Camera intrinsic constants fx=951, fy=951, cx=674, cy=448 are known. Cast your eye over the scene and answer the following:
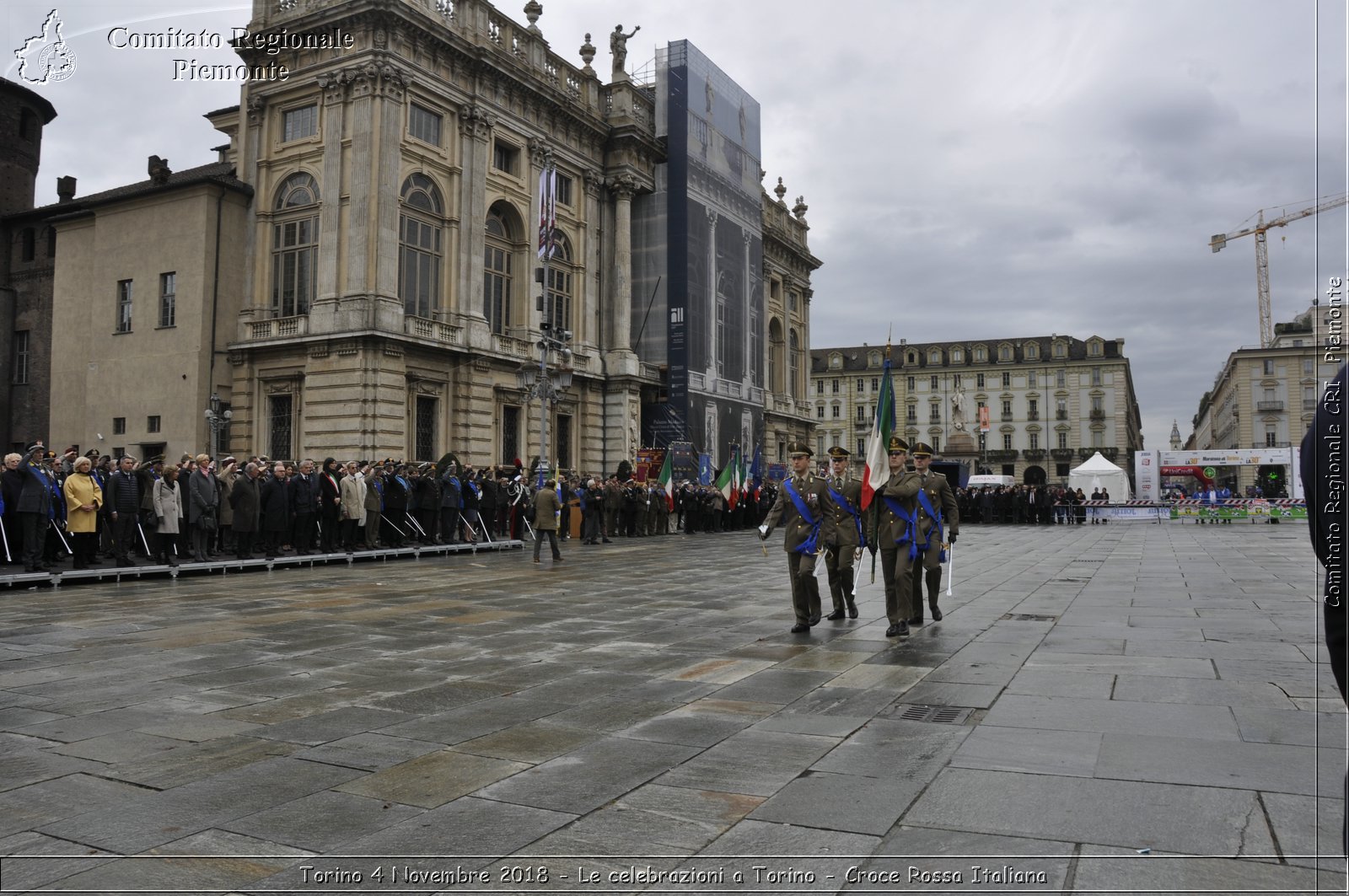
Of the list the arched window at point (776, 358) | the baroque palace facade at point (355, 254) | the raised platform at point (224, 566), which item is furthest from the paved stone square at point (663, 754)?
the arched window at point (776, 358)

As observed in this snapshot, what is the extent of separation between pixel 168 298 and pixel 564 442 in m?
14.3

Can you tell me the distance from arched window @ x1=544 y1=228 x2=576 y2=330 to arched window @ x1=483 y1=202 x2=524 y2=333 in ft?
5.65

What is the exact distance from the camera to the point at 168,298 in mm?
30703

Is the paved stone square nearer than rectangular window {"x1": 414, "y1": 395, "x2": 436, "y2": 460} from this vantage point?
Yes

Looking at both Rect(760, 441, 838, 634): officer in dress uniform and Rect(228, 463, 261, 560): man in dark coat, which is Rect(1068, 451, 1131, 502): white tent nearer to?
A: Rect(228, 463, 261, 560): man in dark coat

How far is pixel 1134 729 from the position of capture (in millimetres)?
5480

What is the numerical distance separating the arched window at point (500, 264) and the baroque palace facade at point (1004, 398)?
62.0m

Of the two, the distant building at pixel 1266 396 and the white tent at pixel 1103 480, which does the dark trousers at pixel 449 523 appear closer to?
the white tent at pixel 1103 480

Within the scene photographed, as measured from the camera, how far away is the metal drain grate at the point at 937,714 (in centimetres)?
579

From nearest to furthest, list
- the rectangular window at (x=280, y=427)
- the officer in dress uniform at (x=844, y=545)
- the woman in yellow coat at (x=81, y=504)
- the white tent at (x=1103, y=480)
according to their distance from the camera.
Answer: the officer in dress uniform at (x=844, y=545) < the woman in yellow coat at (x=81, y=504) < the rectangular window at (x=280, y=427) < the white tent at (x=1103, y=480)

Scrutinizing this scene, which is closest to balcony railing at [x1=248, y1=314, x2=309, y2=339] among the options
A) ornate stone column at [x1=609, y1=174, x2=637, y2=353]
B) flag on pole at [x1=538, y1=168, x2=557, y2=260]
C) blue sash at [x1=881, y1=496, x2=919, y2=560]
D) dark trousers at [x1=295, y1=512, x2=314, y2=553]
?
flag on pole at [x1=538, y1=168, x2=557, y2=260]

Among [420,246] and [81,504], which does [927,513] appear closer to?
[81,504]

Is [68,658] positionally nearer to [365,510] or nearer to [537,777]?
[537,777]

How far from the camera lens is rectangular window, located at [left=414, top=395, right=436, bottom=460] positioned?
29859mm
